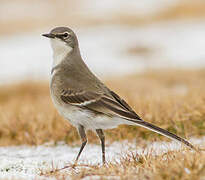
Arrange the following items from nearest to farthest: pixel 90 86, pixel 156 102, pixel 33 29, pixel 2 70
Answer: pixel 90 86 < pixel 156 102 < pixel 2 70 < pixel 33 29

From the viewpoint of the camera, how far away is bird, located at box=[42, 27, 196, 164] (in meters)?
5.20

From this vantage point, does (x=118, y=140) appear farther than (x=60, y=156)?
Yes

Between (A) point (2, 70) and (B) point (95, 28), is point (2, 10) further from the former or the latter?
(A) point (2, 70)

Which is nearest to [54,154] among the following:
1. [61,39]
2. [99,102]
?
[99,102]

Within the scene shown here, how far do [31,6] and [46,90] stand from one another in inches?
1024

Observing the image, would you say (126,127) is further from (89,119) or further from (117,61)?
(117,61)

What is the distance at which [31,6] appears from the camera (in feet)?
126

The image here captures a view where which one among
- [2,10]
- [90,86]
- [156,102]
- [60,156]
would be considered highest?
[2,10]

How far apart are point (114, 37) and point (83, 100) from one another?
18.4 metres

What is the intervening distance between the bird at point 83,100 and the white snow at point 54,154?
0.37 meters

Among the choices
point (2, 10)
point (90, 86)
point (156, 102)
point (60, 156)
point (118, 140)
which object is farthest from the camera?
point (2, 10)

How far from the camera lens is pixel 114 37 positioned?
23.5m

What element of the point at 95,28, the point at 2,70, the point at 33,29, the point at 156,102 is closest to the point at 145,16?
the point at 95,28

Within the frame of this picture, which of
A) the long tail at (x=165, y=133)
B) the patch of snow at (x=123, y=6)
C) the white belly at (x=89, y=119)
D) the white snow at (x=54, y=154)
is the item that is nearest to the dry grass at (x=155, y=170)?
the long tail at (x=165, y=133)
